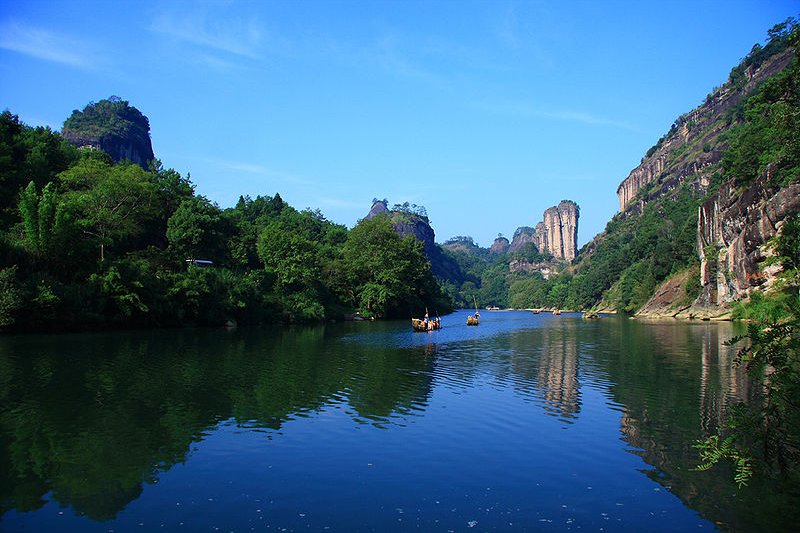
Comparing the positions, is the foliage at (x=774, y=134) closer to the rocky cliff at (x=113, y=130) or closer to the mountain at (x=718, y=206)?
the mountain at (x=718, y=206)

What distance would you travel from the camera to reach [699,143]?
168 metres

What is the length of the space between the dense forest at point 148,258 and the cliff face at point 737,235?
42931mm

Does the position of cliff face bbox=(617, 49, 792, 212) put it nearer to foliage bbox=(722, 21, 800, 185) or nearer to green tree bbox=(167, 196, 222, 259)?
foliage bbox=(722, 21, 800, 185)

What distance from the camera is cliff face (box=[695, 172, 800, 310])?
6121 cm

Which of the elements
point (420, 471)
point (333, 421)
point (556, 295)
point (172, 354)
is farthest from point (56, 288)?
point (556, 295)

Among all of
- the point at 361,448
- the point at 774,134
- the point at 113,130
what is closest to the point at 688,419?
the point at 774,134

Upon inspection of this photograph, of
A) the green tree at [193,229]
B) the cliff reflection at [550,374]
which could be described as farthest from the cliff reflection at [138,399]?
the green tree at [193,229]

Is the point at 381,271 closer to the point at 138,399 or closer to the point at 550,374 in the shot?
the point at 550,374

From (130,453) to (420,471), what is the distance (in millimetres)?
6965

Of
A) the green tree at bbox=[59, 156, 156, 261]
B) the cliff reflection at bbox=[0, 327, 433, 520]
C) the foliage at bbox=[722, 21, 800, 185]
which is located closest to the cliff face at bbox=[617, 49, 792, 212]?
the foliage at bbox=[722, 21, 800, 185]

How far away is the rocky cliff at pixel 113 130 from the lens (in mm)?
152650

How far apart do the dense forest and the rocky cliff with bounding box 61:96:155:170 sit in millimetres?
84114

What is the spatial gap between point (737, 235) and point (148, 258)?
220 feet

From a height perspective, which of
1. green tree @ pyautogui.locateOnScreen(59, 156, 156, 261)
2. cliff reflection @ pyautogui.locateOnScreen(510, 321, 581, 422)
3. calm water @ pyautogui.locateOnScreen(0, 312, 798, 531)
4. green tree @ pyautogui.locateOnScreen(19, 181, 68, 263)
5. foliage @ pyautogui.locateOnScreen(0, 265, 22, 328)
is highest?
Answer: green tree @ pyautogui.locateOnScreen(59, 156, 156, 261)
